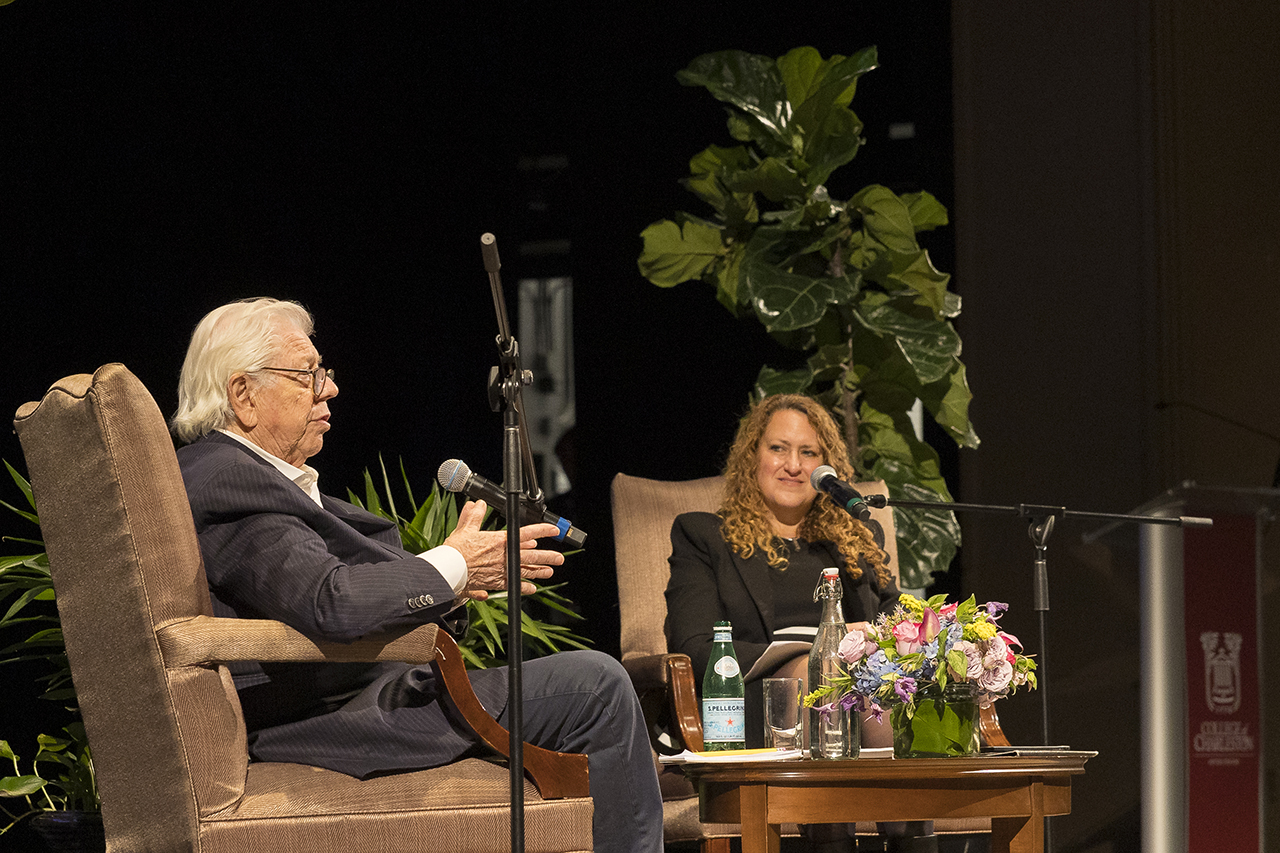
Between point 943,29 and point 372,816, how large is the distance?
3515 mm

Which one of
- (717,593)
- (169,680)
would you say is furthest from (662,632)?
(169,680)

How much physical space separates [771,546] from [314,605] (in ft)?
5.08

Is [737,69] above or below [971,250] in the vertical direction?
above

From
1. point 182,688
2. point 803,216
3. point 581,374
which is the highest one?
point 803,216

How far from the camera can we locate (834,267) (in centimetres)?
379

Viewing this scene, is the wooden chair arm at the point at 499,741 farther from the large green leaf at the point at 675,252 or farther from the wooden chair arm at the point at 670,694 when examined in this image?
the large green leaf at the point at 675,252

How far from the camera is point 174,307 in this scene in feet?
12.1

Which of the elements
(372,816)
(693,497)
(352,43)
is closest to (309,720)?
(372,816)

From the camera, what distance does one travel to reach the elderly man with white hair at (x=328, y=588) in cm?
186

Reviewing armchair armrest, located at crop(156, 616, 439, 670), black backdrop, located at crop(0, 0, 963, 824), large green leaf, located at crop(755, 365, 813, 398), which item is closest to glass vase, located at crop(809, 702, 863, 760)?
armchair armrest, located at crop(156, 616, 439, 670)

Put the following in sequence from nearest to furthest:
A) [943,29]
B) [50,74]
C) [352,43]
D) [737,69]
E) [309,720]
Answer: [309,720] < [50,74] < [737,69] < [352,43] < [943,29]

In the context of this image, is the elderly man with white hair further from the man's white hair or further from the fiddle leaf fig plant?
the fiddle leaf fig plant

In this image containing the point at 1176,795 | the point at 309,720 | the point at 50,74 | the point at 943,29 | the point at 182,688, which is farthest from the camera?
the point at 943,29

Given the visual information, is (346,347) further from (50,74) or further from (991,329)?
(991,329)
